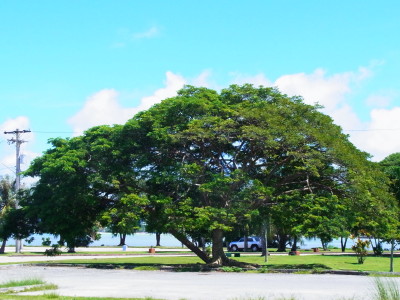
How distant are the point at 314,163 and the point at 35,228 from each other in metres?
17.5

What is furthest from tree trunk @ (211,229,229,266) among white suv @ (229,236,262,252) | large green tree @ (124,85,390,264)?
white suv @ (229,236,262,252)

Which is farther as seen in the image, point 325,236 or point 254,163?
point 254,163

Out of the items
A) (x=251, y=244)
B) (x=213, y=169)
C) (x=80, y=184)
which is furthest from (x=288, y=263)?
(x=251, y=244)

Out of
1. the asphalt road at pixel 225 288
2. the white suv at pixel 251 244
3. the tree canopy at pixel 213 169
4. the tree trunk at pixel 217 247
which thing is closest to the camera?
the asphalt road at pixel 225 288

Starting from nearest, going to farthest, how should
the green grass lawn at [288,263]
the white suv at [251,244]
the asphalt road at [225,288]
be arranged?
the asphalt road at [225,288] → the green grass lawn at [288,263] → the white suv at [251,244]

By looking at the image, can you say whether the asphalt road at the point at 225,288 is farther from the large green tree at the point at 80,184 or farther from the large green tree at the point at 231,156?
the large green tree at the point at 80,184

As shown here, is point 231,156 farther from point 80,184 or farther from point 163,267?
point 80,184

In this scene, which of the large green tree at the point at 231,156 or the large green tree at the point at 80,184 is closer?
the large green tree at the point at 231,156

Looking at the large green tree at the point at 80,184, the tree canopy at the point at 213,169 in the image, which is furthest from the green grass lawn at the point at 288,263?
A: the large green tree at the point at 80,184

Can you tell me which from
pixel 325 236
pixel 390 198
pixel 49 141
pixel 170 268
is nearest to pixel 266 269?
pixel 325 236

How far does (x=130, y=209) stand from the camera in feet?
84.0

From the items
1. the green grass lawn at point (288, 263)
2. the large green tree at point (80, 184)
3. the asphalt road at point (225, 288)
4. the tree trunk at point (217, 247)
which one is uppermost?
the large green tree at point (80, 184)

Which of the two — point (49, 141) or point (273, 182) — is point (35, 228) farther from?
point (273, 182)

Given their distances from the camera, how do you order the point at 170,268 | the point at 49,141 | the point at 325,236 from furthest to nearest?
the point at 49,141 → the point at 170,268 → the point at 325,236
